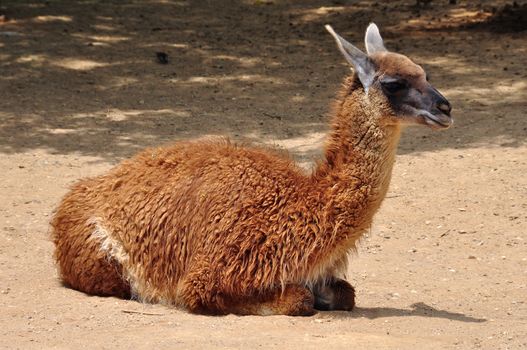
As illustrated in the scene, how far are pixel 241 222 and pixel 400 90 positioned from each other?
1.30 metres

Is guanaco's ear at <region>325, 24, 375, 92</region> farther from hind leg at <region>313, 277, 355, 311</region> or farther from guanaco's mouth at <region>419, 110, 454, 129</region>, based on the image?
hind leg at <region>313, 277, 355, 311</region>

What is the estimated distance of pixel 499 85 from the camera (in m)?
13.4

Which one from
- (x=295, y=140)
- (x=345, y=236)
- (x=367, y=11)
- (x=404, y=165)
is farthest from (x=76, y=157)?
(x=367, y=11)

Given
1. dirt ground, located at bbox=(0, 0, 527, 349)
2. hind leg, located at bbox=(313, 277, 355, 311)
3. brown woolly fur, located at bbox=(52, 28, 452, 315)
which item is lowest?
dirt ground, located at bbox=(0, 0, 527, 349)

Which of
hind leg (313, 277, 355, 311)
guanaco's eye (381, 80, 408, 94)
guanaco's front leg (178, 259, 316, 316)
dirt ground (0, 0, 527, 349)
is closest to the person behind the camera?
dirt ground (0, 0, 527, 349)

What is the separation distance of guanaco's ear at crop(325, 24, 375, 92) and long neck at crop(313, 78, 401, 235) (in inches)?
3.2

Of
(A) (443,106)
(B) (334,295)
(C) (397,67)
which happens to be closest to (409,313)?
(B) (334,295)

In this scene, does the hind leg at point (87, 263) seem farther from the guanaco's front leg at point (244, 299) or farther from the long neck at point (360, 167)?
the long neck at point (360, 167)

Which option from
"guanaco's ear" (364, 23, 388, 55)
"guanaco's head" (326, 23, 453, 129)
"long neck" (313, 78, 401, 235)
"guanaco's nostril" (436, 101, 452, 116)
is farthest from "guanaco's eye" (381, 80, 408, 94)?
"guanaco's ear" (364, 23, 388, 55)

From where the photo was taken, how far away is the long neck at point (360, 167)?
6.77m

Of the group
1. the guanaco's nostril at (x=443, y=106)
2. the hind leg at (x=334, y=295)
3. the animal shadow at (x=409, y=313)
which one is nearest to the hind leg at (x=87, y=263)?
the hind leg at (x=334, y=295)

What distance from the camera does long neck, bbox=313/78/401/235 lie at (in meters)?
6.77

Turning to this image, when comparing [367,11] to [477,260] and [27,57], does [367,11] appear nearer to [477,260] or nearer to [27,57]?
[27,57]

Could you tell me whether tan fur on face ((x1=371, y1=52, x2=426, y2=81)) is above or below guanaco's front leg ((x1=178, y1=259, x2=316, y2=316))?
above
